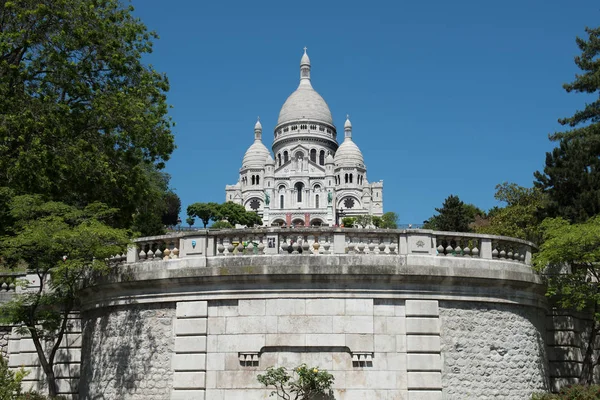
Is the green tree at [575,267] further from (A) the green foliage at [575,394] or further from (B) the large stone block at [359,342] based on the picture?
(B) the large stone block at [359,342]

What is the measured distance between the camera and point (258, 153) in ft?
603

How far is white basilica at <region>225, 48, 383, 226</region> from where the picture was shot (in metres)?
171

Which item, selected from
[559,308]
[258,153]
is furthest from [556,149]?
[258,153]

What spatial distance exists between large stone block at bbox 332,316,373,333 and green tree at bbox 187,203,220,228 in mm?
112838

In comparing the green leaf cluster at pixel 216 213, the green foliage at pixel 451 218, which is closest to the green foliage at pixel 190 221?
the green leaf cluster at pixel 216 213

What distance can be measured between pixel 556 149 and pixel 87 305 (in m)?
29.3

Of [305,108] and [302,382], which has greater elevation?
[305,108]

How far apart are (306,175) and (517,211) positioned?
400ft

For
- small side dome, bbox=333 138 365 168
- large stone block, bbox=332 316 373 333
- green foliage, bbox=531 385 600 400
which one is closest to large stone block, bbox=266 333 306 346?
large stone block, bbox=332 316 373 333

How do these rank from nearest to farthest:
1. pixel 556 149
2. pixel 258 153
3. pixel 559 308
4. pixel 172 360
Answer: pixel 172 360 → pixel 559 308 → pixel 556 149 → pixel 258 153

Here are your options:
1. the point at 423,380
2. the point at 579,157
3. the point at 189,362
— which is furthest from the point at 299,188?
the point at 423,380

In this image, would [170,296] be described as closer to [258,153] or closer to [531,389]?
[531,389]

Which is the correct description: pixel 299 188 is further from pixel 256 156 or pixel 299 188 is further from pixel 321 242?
pixel 321 242

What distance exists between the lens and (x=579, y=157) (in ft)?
130
